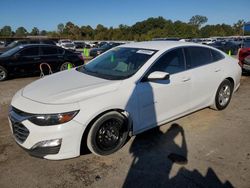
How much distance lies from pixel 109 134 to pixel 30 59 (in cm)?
801

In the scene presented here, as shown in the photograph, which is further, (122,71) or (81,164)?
(122,71)

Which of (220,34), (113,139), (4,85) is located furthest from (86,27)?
(113,139)

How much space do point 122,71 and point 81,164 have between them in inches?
63.4

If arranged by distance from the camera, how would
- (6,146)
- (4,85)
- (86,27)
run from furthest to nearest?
1. (86,27)
2. (4,85)
3. (6,146)

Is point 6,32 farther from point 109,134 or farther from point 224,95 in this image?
point 109,134

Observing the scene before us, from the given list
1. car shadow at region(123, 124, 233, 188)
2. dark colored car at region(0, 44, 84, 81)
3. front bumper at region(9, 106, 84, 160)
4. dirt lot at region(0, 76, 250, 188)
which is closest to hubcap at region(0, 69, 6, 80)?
dark colored car at region(0, 44, 84, 81)

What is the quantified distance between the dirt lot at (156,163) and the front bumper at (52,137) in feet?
0.91

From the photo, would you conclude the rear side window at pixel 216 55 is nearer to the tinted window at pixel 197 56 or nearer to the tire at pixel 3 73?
the tinted window at pixel 197 56

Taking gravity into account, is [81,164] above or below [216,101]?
below

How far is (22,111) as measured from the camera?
3.52 meters

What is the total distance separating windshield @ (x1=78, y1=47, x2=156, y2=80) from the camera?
4.26 meters

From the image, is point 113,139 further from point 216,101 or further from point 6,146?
point 216,101

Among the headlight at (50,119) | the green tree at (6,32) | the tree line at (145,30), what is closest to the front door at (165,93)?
the headlight at (50,119)

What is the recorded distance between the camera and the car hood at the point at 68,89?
11.6 ft
